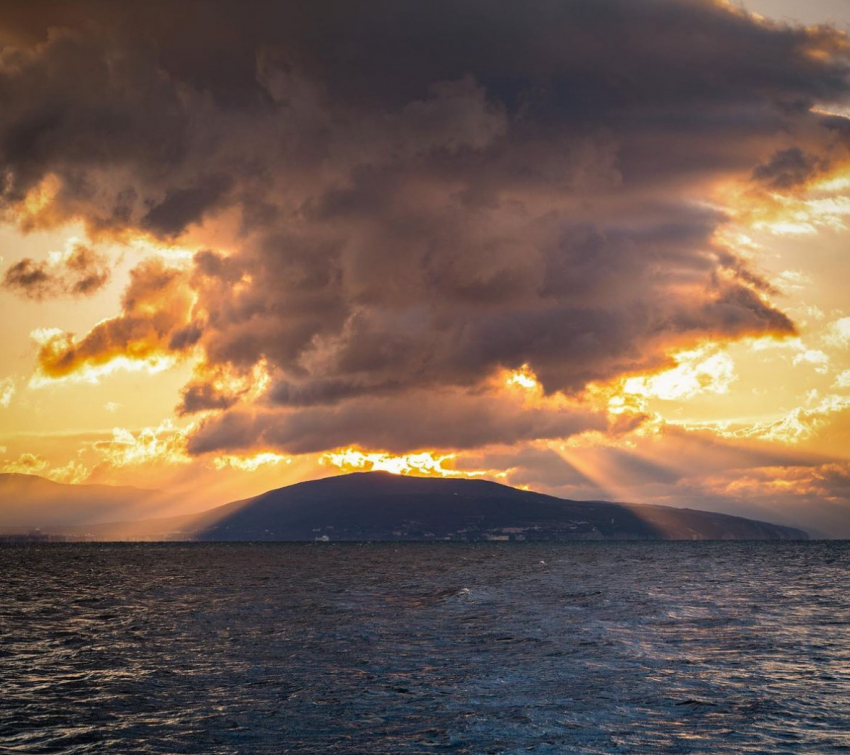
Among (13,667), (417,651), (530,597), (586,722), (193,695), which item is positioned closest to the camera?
(586,722)

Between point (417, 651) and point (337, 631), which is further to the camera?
point (337, 631)

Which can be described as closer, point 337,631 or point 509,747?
point 509,747

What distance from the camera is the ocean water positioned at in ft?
109

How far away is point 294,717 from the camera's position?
36906 mm

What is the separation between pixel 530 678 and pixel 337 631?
24400 mm

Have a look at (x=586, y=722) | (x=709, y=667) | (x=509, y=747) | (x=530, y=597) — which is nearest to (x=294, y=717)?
(x=509, y=747)

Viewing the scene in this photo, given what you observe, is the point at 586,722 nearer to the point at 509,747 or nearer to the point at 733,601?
the point at 509,747

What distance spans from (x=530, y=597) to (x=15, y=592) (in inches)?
2710

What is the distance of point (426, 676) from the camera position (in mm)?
46281

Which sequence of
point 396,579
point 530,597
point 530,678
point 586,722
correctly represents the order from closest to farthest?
1. point 586,722
2. point 530,678
3. point 530,597
4. point 396,579

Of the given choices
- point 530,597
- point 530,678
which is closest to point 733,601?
point 530,597

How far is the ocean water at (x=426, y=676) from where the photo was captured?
109 ft

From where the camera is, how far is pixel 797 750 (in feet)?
104

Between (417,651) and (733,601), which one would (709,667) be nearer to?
(417,651)
